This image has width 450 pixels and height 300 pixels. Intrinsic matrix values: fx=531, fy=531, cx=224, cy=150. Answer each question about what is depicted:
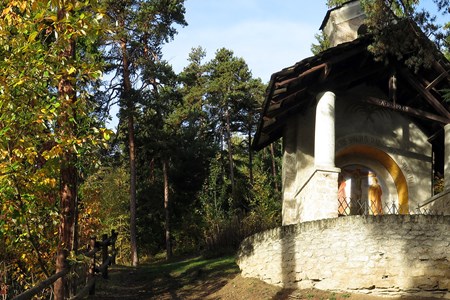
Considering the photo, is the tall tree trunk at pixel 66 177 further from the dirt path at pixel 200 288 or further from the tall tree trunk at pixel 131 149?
the tall tree trunk at pixel 131 149

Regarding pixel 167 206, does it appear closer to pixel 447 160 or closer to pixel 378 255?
pixel 447 160

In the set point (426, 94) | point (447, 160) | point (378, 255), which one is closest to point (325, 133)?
point (426, 94)

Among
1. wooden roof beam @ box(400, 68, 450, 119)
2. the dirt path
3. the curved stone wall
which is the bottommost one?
the dirt path

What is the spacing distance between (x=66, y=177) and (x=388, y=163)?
11.3m

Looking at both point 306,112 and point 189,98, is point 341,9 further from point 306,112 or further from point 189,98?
point 189,98

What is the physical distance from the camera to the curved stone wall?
31.5 ft

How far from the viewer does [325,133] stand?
12781mm

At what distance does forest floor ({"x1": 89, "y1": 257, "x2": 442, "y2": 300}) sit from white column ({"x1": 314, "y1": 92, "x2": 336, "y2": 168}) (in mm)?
3305

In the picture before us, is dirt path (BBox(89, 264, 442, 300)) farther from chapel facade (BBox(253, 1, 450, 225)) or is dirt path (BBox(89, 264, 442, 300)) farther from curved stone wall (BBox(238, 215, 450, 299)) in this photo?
chapel facade (BBox(253, 1, 450, 225))

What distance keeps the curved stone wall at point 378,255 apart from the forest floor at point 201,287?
1.07 feet

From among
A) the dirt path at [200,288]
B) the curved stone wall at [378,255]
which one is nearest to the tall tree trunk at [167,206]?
the dirt path at [200,288]

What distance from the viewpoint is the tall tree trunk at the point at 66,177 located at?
5.97 m

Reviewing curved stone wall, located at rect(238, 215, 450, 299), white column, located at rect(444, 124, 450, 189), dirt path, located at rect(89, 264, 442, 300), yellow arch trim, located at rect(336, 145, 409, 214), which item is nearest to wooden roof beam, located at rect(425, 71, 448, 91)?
white column, located at rect(444, 124, 450, 189)

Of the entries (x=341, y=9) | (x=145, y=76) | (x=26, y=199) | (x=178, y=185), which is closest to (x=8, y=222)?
(x=26, y=199)
